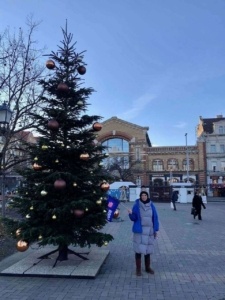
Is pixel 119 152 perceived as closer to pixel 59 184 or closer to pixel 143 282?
pixel 59 184

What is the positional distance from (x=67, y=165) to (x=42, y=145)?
79 cm

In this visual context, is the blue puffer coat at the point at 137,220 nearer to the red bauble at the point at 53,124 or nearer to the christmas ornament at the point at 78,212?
the christmas ornament at the point at 78,212

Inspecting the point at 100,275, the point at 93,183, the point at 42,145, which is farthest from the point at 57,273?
the point at 42,145

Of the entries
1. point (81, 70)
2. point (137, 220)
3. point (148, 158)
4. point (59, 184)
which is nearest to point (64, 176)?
point (59, 184)

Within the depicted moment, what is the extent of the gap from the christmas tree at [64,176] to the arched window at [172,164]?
59172 millimetres

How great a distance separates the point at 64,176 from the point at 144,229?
87.8 inches

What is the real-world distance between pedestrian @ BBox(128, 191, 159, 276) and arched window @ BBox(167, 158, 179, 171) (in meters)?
59.6

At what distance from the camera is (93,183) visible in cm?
819

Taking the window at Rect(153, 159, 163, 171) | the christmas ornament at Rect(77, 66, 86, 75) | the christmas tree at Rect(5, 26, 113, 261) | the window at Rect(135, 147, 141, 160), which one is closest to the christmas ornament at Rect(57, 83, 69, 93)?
the christmas tree at Rect(5, 26, 113, 261)

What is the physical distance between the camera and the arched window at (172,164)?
218 ft

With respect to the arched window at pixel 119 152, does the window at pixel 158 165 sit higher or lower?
lower

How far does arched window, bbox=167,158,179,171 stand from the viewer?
66500mm

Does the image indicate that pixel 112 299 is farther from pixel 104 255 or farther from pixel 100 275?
pixel 104 255

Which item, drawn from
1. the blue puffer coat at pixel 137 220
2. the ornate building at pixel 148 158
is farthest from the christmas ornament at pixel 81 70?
the ornate building at pixel 148 158
